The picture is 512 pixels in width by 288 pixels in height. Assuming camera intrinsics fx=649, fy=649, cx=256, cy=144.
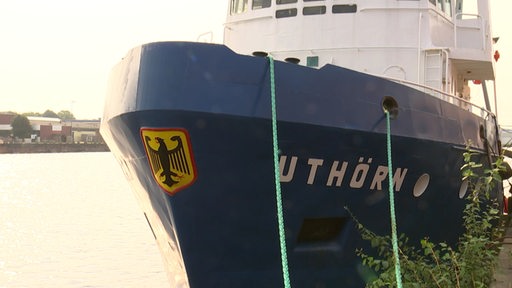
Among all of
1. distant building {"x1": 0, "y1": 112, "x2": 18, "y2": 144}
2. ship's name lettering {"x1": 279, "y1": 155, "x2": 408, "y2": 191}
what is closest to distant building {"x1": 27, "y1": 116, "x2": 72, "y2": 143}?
distant building {"x1": 0, "y1": 112, "x2": 18, "y2": 144}

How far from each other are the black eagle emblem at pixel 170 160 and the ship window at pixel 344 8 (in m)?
4.84

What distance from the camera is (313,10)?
34.2 ft

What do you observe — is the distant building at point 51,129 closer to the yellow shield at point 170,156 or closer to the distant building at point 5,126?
the distant building at point 5,126

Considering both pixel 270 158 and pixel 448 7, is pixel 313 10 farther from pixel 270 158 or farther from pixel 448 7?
pixel 270 158

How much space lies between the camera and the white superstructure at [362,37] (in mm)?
10016

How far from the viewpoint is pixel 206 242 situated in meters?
6.86

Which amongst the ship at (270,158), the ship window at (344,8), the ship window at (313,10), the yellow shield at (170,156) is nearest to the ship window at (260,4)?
the ship window at (313,10)

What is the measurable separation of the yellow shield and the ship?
0.01 meters

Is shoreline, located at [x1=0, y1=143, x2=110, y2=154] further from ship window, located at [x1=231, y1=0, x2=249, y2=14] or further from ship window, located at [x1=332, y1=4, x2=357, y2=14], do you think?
ship window, located at [x1=332, y1=4, x2=357, y2=14]

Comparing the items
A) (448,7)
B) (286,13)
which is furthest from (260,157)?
(448,7)

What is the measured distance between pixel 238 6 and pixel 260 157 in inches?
210

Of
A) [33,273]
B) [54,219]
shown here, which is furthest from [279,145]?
[54,219]

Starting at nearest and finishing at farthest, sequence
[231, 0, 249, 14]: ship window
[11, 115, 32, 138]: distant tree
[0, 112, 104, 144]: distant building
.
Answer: [231, 0, 249, 14]: ship window < [11, 115, 32, 138]: distant tree < [0, 112, 104, 144]: distant building

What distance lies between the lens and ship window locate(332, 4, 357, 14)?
10.2 metres
